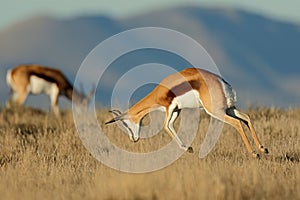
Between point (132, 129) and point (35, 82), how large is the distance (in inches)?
568

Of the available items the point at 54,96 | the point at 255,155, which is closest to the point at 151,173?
the point at 255,155

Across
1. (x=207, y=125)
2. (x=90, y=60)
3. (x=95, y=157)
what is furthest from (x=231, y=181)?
(x=207, y=125)

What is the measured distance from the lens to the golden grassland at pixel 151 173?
33.5 ft

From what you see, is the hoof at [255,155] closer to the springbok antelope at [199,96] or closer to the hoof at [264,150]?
the hoof at [264,150]

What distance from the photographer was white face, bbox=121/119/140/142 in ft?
51.5

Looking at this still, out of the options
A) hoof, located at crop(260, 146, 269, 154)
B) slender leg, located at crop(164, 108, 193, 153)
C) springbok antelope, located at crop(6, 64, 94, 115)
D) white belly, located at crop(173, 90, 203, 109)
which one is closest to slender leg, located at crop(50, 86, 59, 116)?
springbok antelope, located at crop(6, 64, 94, 115)

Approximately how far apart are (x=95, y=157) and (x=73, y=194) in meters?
4.13

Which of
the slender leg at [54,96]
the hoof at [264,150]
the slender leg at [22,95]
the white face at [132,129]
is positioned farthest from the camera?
the slender leg at [22,95]

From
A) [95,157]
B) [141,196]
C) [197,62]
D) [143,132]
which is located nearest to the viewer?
[141,196]

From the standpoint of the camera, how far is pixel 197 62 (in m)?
15.9

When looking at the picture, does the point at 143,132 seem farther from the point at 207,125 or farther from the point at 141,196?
the point at 141,196

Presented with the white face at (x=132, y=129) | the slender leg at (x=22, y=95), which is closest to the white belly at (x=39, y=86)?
the slender leg at (x=22, y=95)

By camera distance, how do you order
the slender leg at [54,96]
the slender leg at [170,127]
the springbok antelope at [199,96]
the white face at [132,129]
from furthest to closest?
1. the slender leg at [54,96]
2. the white face at [132,129]
3. the slender leg at [170,127]
4. the springbok antelope at [199,96]

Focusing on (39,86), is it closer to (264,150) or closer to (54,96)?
(54,96)
